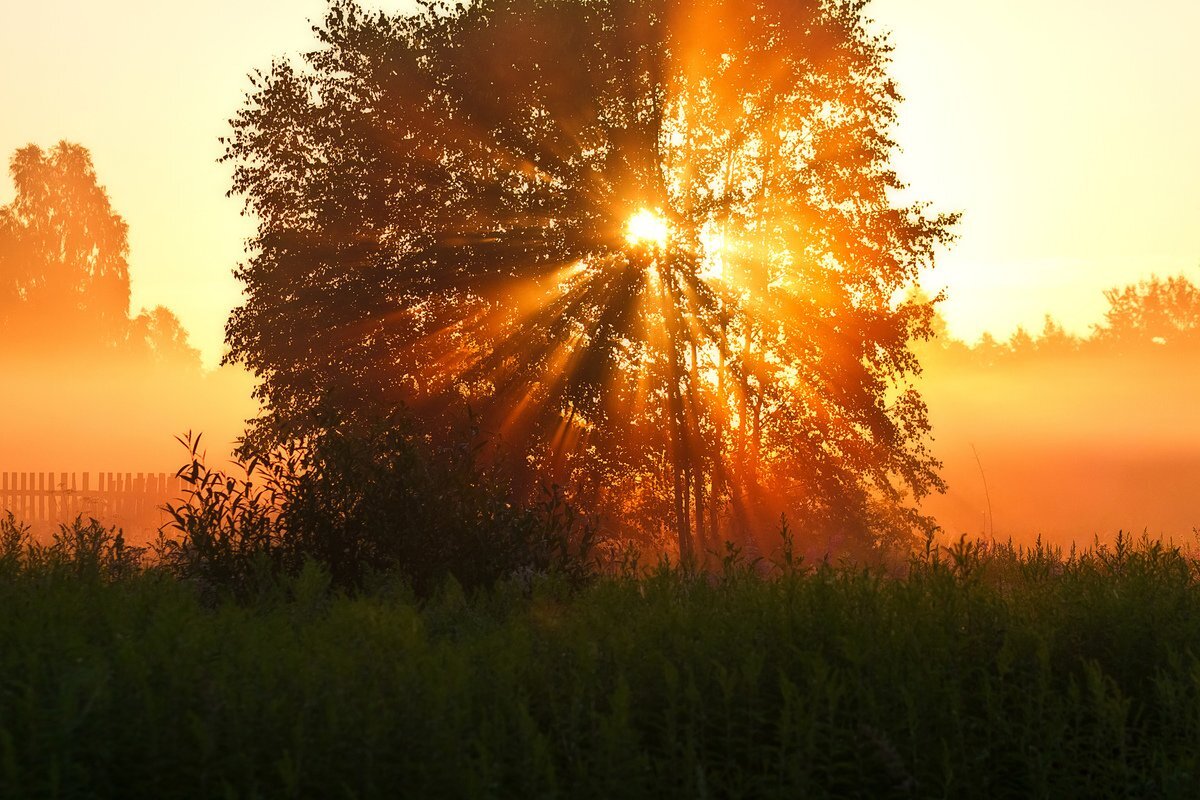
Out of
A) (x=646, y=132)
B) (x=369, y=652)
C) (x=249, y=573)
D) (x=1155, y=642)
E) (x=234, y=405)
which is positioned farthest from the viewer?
(x=234, y=405)

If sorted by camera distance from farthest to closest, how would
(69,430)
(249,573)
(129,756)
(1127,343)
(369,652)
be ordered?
(1127,343) → (69,430) → (249,573) → (369,652) → (129,756)

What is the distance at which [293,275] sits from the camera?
837 inches

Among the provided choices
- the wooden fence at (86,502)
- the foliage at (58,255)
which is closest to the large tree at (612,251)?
the wooden fence at (86,502)

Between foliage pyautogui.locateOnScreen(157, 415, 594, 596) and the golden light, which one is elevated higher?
the golden light

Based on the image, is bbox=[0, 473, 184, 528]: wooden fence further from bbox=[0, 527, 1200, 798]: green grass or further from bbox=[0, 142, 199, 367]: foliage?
bbox=[0, 142, 199, 367]: foliage

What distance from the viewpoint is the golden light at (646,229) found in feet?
72.6

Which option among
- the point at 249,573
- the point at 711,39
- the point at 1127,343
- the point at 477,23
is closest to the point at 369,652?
the point at 249,573

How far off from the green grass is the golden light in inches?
586

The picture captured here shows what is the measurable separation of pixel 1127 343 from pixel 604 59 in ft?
331

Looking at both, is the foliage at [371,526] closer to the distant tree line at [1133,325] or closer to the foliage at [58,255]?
the foliage at [58,255]

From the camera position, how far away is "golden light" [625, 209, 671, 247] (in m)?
22.1

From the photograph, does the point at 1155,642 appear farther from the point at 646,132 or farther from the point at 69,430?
the point at 69,430

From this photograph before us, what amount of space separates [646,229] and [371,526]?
1309 cm

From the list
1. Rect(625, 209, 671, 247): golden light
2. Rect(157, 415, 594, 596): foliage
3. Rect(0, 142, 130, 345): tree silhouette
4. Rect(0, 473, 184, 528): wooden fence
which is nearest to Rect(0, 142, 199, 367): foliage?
Rect(0, 142, 130, 345): tree silhouette
